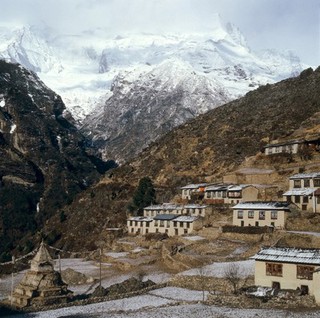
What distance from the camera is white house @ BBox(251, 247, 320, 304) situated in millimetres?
52531

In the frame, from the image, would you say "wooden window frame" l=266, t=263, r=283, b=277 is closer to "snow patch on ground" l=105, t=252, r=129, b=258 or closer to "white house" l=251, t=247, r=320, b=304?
"white house" l=251, t=247, r=320, b=304

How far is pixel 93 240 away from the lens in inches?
4867

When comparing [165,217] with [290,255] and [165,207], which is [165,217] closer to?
[165,207]

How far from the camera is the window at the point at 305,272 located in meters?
52.7

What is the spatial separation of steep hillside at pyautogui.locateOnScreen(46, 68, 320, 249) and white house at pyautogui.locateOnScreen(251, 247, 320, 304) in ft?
212

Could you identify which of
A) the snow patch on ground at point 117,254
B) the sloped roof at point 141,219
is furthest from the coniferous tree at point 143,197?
the snow patch on ground at point 117,254

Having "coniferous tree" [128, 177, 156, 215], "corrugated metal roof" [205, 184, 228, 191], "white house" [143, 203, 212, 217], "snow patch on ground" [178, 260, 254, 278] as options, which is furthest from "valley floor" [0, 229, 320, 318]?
"coniferous tree" [128, 177, 156, 215]

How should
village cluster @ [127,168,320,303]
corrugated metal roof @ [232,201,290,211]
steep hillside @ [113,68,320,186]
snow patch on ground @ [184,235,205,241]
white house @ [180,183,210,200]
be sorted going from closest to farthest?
village cluster @ [127,168,320,303] < corrugated metal roof @ [232,201,290,211] < snow patch on ground @ [184,235,205,241] < white house @ [180,183,210,200] < steep hillside @ [113,68,320,186]

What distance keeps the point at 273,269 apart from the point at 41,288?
24493 millimetres

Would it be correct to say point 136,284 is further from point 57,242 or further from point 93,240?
point 57,242

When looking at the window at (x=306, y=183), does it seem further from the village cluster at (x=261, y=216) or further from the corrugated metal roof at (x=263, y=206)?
the corrugated metal roof at (x=263, y=206)

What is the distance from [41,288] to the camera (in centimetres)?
6209

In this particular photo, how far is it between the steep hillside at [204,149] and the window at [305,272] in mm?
67650

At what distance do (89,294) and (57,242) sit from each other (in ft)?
234
